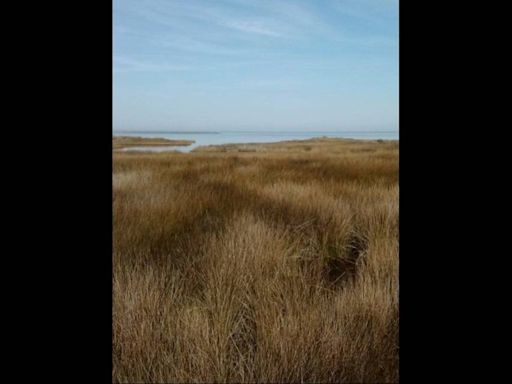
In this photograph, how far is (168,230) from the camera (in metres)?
2.97

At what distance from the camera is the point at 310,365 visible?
1.35 m
